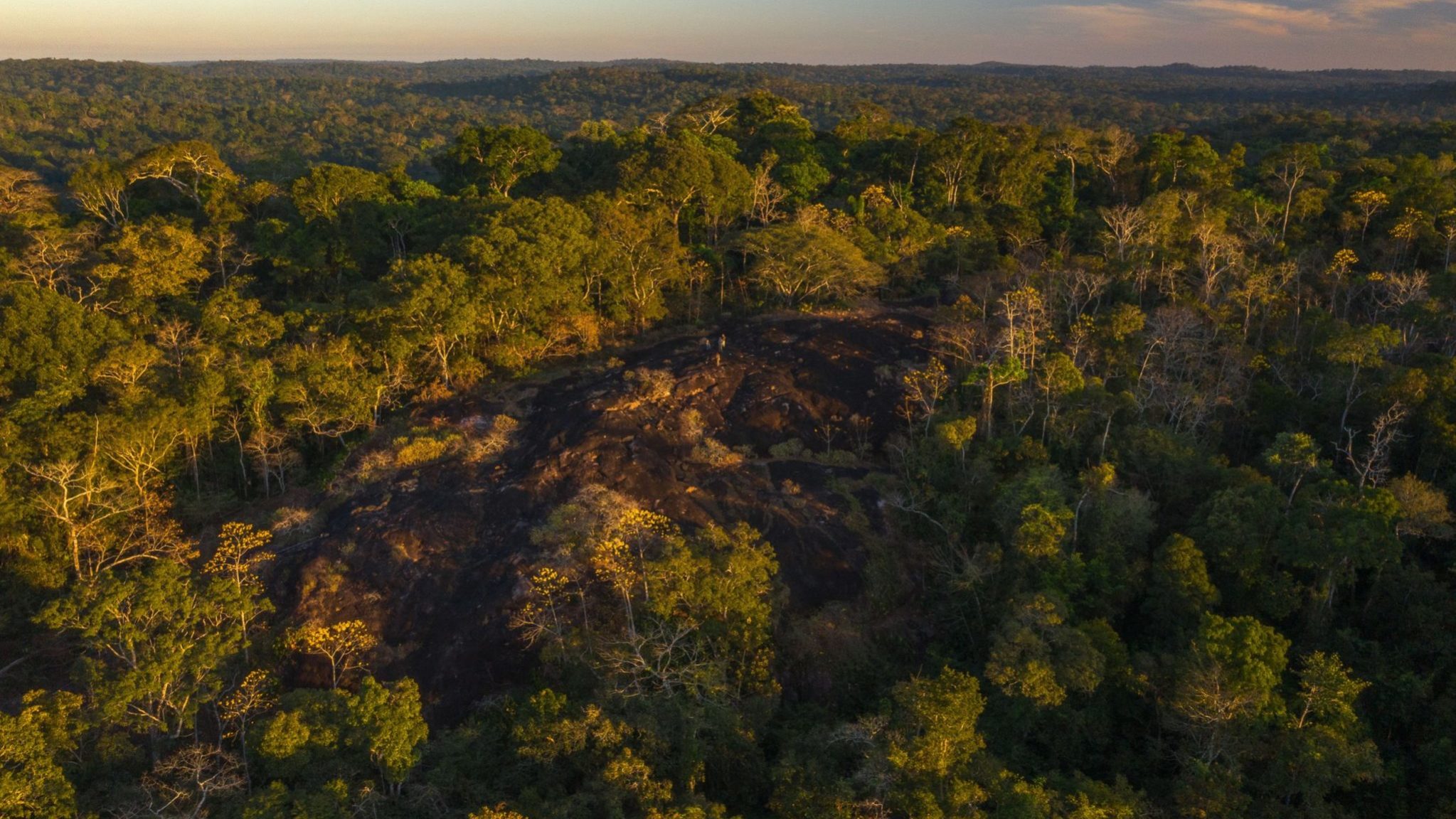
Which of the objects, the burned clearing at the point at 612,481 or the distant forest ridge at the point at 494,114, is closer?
the burned clearing at the point at 612,481

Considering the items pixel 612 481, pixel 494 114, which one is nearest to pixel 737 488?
pixel 612 481

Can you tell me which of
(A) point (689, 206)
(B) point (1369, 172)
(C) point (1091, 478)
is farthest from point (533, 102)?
(C) point (1091, 478)

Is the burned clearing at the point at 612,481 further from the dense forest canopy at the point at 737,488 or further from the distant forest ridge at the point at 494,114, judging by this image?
the distant forest ridge at the point at 494,114

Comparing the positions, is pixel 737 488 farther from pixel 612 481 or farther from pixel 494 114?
pixel 494 114

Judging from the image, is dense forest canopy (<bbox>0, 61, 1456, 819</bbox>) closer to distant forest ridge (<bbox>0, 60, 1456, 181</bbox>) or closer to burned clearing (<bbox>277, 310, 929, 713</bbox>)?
burned clearing (<bbox>277, 310, 929, 713</bbox>)

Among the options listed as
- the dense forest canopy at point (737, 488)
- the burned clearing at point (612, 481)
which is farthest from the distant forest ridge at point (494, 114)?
the burned clearing at point (612, 481)

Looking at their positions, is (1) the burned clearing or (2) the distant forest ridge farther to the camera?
(2) the distant forest ridge

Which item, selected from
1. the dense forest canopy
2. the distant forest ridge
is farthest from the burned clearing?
the distant forest ridge

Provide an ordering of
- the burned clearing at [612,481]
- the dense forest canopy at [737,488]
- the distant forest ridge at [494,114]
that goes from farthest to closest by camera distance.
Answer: the distant forest ridge at [494,114] < the burned clearing at [612,481] < the dense forest canopy at [737,488]
